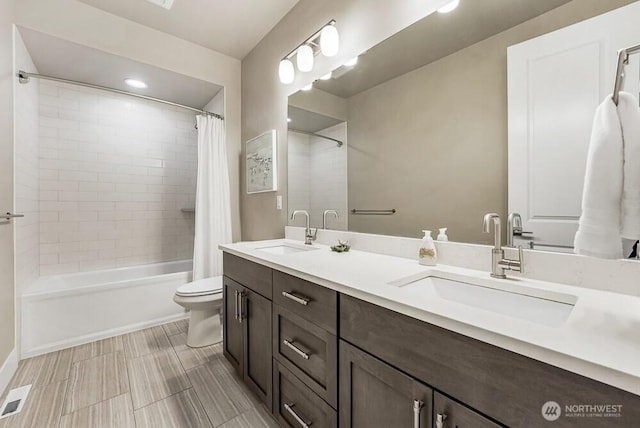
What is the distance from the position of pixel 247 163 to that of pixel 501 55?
223 centimetres

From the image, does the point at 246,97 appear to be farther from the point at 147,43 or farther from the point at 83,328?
the point at 83,328

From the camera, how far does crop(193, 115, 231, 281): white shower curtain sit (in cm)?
261

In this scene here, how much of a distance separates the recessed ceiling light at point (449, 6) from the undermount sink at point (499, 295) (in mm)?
1158

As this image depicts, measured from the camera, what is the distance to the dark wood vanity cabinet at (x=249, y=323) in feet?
→ 4.28

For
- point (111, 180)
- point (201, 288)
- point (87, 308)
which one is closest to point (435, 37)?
point (201, 288)

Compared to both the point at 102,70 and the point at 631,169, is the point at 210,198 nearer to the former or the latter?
the point at 102,70

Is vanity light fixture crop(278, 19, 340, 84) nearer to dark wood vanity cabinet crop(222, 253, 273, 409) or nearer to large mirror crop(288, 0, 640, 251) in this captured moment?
large mirror crop(288, 0, 640, 251)

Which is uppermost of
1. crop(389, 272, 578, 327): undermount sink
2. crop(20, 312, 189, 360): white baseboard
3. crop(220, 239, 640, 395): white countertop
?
crop(220, 239, 640, 395): white countertop

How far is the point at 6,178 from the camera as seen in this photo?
1689 millimetres

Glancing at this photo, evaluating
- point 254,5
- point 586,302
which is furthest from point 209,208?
point 586,302

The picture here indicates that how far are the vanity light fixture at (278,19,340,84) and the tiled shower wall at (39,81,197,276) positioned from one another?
1.96 m

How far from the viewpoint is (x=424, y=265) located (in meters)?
1.17

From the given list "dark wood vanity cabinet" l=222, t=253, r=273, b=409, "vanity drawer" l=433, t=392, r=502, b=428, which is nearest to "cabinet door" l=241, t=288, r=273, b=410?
"dark wood vanity cabinet" l=222, t=253, r=273, b=409

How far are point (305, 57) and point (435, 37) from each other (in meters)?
0.95
